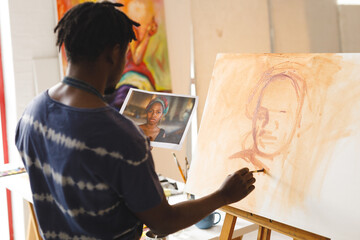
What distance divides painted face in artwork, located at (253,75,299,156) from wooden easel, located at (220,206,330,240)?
242 mm

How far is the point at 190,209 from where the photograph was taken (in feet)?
3.74

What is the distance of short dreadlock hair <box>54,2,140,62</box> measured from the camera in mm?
1026

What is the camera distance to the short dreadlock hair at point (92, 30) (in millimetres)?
1026

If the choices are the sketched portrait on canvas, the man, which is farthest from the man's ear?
the sketched portrait on canvas

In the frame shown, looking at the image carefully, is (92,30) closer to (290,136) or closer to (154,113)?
(290,136)

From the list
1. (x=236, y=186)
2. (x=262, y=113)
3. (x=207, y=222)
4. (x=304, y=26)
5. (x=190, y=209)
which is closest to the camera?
(x=190, y=209)

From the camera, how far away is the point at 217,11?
3713 mm

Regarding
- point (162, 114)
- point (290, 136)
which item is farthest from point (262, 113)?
point (162, 114)

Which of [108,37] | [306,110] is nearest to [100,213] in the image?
[108,37]

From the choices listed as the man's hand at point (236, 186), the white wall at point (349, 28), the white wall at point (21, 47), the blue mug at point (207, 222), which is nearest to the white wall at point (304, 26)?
the white wall at point (349, 28)

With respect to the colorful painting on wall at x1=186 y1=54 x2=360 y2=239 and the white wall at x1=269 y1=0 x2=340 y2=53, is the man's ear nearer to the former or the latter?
the colorful painting on wall at x1=186 y1=54 x2=360 y2=239

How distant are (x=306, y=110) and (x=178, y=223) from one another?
2.36ft

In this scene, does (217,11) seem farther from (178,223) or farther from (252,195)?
(178,223)

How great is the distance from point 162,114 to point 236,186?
2.98 feet
